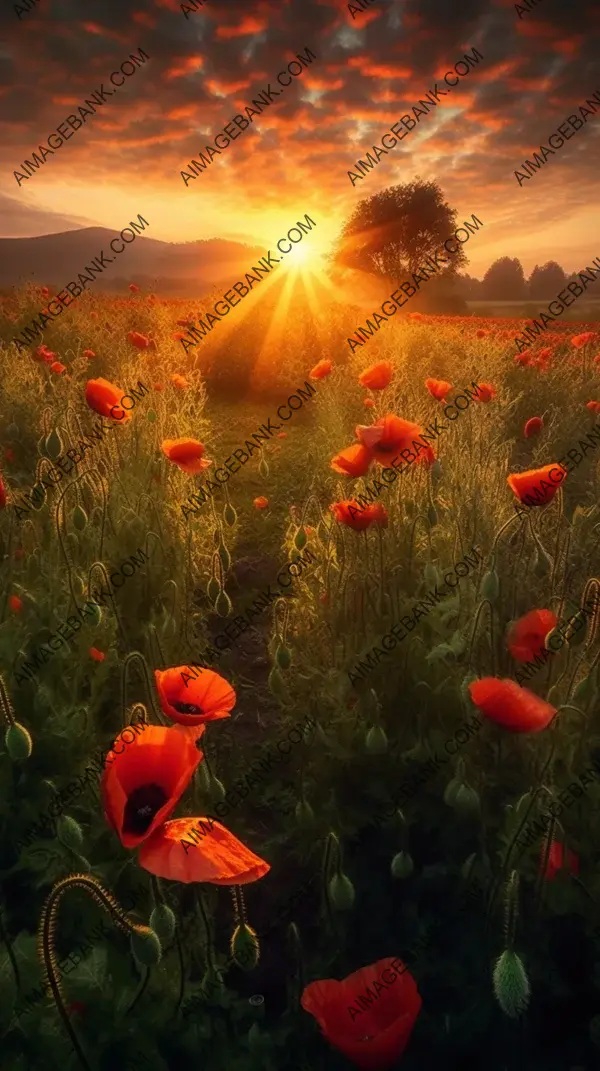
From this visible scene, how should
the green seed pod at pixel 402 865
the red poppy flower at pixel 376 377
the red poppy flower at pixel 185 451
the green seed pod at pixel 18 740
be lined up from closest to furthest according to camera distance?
1. the green seed pod at pixel 18 740
2. the green seed pod at pixel 402 865
3. the red poppy flower at pixel 185 451
4. the red poppy flower at pixel 376 377

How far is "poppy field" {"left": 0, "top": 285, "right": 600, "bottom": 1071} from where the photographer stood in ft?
4.77

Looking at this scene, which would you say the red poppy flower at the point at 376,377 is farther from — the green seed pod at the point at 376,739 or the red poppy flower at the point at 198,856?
the red poppy flower at the point at 198,856

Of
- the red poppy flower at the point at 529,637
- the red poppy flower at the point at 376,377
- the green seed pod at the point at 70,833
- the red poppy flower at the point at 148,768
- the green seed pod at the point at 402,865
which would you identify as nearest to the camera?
the red poppy flower at the point at 148,768

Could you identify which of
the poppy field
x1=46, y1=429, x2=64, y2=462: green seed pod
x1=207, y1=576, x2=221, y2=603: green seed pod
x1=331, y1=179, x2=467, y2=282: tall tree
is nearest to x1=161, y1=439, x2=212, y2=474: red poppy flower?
the poppy field

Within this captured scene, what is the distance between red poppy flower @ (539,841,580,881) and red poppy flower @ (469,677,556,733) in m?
0.33

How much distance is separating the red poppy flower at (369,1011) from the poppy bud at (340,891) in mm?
185

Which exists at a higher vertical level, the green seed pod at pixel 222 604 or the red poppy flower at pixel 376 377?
the red poppy flower at pixel 376 377

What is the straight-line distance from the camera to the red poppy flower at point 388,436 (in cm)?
273

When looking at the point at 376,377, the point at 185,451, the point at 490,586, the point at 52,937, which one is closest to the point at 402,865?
the point at 490,586

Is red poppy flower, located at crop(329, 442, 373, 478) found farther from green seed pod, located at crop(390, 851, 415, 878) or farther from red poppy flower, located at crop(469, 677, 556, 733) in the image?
green seed pod, located at crop(390, 851, 415, 878)

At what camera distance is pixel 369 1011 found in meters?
1.50

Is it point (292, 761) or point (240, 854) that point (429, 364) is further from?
point (240, 854)

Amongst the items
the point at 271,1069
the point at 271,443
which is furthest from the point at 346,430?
the point at 271,1069

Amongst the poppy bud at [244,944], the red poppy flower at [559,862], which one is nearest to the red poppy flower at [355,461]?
the red poppy flower at [559,862]
